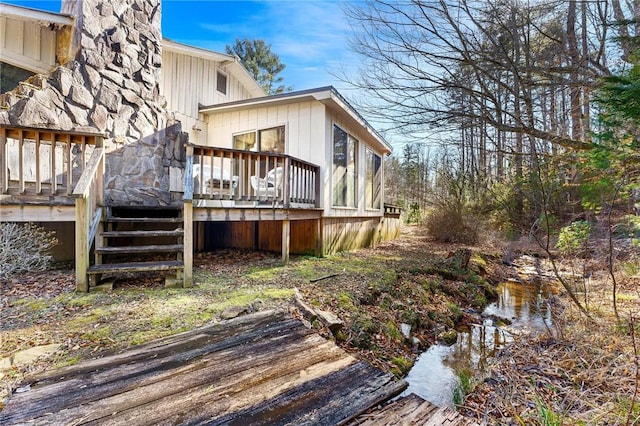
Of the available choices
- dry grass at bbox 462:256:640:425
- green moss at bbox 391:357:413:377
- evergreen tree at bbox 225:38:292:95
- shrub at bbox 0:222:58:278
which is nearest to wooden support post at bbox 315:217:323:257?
green moss at bbox 391:357:413:377

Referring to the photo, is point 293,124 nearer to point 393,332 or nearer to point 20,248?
point 393,332

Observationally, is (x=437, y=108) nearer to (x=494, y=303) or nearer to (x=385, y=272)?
(x=385, y=272)

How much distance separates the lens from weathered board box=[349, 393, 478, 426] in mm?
1711

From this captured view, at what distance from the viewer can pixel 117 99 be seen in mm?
5715

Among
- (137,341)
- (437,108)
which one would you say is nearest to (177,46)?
(437,108)

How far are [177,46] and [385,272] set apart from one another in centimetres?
703

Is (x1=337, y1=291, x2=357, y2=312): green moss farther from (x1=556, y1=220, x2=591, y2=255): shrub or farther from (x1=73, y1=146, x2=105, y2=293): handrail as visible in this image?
(x1=556, y1=220, x2=591, y2=255): shrub

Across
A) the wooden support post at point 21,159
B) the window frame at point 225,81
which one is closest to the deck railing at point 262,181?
the wooden support post at point 21,159

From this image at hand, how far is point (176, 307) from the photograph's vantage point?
3.38 metres

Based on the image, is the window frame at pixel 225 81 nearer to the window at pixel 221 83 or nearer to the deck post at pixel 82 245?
the window at pixel 221 83

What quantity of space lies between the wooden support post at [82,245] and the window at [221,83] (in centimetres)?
627

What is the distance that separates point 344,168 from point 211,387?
6.73 metres

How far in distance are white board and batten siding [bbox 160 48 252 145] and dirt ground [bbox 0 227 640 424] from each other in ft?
12.5

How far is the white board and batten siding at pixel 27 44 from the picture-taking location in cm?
520
